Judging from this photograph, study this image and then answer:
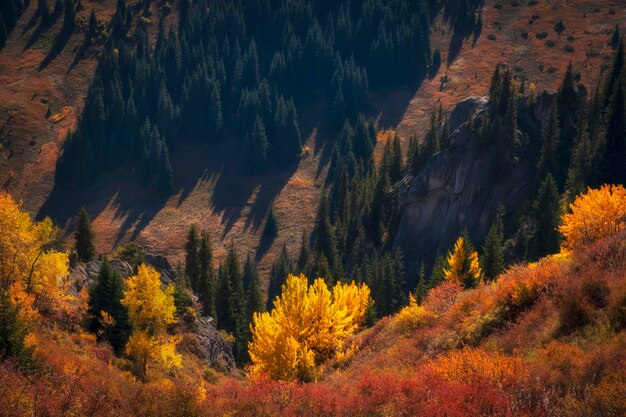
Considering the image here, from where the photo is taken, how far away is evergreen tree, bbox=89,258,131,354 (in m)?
43.6

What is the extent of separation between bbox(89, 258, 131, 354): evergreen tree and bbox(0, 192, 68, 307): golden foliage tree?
2737 millimetres

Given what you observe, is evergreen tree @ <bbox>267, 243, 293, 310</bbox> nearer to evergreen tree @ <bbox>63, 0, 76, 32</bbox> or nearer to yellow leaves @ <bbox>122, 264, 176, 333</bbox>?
yellow leaves @ <bbox>122, 264, 176, 333</bbox>

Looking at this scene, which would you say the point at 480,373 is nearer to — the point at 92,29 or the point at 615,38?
the point at 615,38

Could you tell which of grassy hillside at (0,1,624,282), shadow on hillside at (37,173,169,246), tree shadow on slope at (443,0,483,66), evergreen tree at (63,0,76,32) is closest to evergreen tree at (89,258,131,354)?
grassy hillside at (0,1,624,282)

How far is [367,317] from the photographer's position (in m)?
66.4

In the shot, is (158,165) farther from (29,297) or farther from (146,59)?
(29,297)

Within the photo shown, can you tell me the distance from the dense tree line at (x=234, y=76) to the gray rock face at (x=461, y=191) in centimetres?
5960

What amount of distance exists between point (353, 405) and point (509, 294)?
1057 cm

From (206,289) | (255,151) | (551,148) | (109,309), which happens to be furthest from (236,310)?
(255,151)

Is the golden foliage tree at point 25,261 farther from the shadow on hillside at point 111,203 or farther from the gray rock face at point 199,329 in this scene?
the shadow on hillside at point 111,203

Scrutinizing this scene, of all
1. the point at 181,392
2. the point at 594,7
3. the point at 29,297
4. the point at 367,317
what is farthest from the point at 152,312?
the point at 594,7

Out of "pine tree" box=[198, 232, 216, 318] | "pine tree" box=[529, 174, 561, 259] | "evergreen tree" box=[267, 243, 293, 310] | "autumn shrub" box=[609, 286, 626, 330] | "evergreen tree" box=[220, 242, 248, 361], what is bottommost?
"evergreen tree" box=[267, 243, 293, 310]

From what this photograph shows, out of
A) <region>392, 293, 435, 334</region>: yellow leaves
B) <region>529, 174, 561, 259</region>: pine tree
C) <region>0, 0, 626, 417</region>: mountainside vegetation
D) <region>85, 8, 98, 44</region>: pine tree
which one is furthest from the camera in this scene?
<region>85, 8, 98, 44</region>: pine tree

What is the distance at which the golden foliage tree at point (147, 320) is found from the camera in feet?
132
